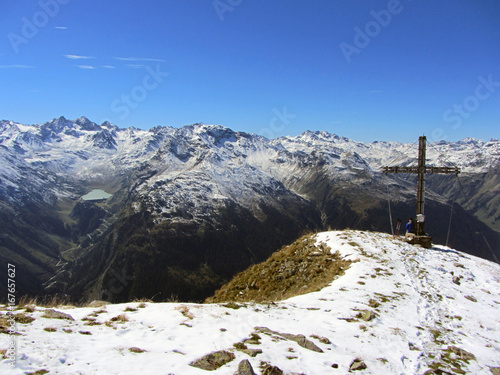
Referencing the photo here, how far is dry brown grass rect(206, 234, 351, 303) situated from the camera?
20.4 m

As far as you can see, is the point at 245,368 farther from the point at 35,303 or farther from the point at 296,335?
the point at 35,303

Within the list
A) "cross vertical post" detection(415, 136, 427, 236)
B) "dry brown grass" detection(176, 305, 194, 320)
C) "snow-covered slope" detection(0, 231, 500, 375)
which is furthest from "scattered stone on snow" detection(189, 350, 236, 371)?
"cross vertical post" detection(415, 136, 427, 236)

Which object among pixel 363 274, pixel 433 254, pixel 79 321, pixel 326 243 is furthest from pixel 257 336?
pixel 433 254

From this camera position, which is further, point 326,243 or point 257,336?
point 326,243

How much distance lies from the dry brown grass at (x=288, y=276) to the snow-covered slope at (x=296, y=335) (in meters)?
2.55

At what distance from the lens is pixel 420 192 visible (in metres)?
34.2

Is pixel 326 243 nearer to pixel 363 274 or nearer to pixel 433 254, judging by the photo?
pixel 363 274

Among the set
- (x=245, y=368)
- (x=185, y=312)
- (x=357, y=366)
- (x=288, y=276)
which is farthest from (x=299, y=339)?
(x=288, y=276)

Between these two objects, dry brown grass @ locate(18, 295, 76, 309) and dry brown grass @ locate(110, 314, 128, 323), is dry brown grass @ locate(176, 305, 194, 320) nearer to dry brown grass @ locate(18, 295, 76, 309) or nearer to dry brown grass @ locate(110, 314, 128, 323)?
dry brown grass @ locate(110, 314, 128, 323)

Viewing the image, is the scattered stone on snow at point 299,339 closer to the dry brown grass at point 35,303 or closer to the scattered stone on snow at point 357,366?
the scattered stone on snow at point 357,366

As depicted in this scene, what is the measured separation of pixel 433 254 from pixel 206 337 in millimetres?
25849

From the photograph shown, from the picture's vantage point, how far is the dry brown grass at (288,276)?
67.1ft

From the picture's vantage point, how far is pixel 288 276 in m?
22.9

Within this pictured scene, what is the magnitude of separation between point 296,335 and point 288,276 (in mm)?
11701
